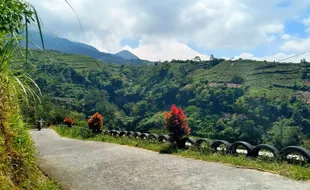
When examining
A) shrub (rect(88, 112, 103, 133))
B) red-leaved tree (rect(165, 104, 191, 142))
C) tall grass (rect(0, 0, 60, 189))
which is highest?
tall grass (rect(0, 0, 60, 189))

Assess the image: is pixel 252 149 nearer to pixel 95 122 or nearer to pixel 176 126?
pixel 176 126

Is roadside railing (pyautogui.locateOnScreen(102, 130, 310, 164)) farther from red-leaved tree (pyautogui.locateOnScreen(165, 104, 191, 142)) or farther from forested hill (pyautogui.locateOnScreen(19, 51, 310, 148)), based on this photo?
forested hill (pyautogui.locateOnScreen(19, 51, 310, 148))

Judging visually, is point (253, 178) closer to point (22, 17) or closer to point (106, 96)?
point (22, 17)

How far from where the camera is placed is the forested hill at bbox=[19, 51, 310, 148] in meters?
92.4

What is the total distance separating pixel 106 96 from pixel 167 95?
33.1m

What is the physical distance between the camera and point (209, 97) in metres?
128

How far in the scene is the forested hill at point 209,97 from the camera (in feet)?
303

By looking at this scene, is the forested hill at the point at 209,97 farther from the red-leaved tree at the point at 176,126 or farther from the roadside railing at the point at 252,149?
the roadside railing at the point at 252,149

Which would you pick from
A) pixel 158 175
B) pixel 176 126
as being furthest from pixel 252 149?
pixel 176 126

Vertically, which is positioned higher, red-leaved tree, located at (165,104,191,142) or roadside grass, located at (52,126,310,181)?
red-leaved tree, located at (165,104,191,142)

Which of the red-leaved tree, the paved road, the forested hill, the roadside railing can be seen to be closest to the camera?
the paved road

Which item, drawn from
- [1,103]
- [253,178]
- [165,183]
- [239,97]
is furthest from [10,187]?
[239,97]

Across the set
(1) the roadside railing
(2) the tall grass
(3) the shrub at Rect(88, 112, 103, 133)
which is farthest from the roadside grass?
(3) the shrub at Rect(88, 112, 103, 133)

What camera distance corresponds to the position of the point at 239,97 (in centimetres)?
12975
